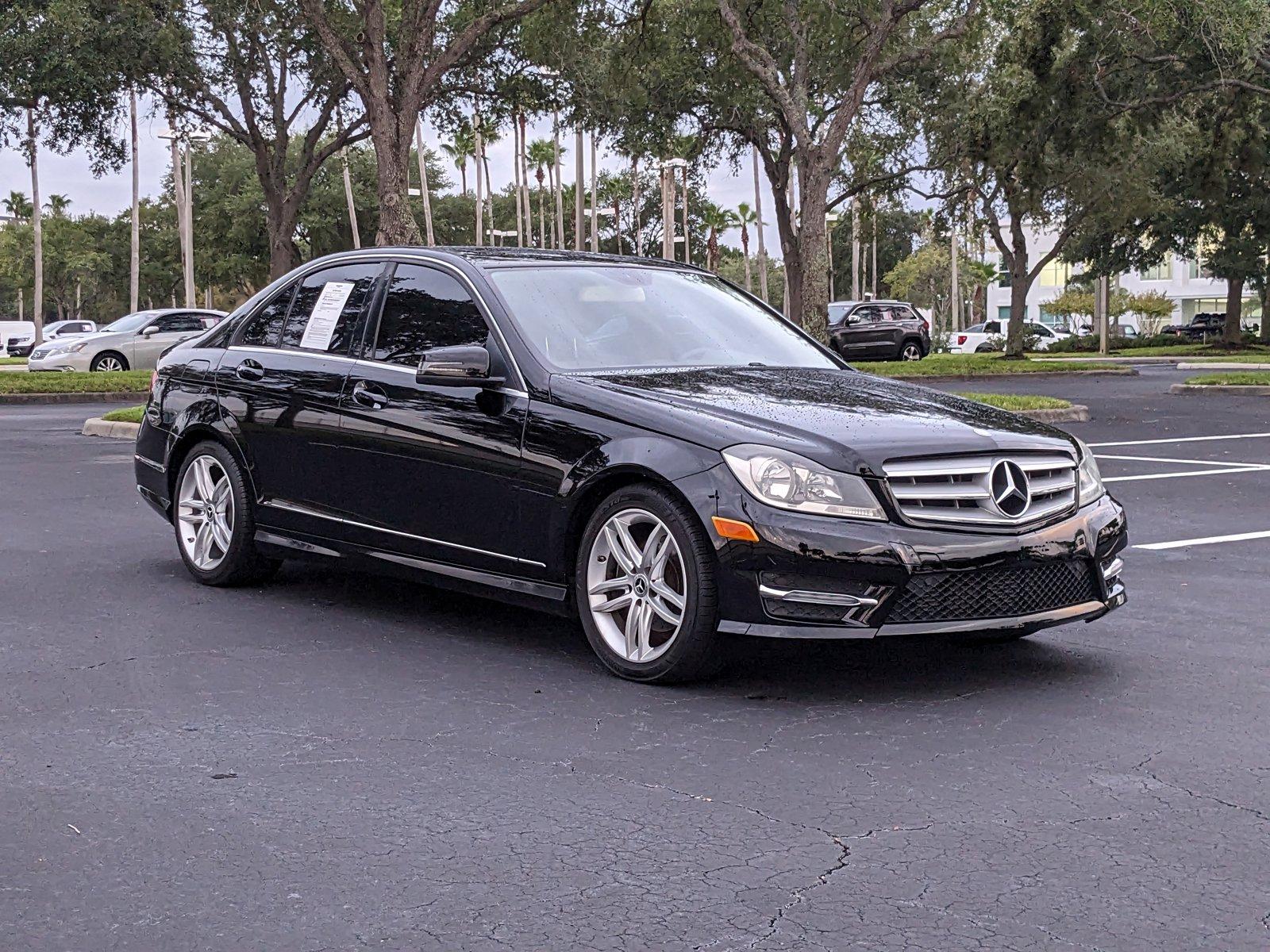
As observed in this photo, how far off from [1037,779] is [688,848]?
1.18 meters

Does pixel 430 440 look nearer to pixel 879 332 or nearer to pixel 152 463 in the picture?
pixel 152 463

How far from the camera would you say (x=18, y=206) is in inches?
4193

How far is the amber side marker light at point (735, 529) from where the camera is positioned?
5359 mm

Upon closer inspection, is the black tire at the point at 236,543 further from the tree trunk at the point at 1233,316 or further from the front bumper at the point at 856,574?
the tree trunk at the point at 1233,316

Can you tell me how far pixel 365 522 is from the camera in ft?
22.6

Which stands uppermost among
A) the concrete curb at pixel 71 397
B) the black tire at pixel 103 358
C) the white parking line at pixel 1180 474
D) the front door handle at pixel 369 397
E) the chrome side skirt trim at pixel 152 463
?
the black tire at pixel 103 358

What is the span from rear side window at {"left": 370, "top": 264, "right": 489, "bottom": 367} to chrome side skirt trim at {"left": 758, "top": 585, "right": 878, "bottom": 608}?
1.89 metres

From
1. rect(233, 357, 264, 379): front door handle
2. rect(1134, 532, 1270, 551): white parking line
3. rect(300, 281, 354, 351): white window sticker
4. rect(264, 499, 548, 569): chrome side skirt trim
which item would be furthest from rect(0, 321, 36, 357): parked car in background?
rect(1134, 532, 1270, 551): white parking line

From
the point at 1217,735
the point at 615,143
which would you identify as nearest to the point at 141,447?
the point at 1217,735

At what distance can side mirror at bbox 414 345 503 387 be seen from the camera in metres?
6.28

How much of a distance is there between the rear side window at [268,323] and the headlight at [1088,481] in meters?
3.88

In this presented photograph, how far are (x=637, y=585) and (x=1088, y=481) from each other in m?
1.80

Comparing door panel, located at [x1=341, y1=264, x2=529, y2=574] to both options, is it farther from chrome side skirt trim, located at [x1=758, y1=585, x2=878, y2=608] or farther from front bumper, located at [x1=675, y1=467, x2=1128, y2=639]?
chrome side skirt trim, located at [x1=758, y1=585, x2=878, y2=608]

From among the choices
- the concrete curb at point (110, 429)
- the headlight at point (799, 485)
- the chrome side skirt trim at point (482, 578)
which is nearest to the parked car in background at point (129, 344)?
the concrete curb at point (110, 429)
